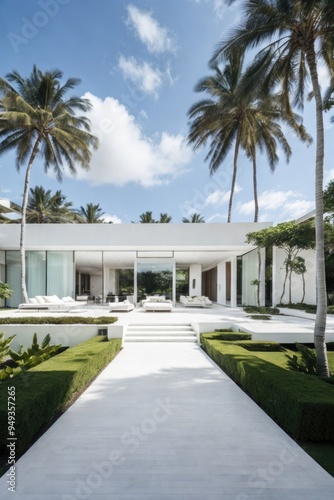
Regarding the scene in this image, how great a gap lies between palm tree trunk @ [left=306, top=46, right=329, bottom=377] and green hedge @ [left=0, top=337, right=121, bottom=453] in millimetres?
4718

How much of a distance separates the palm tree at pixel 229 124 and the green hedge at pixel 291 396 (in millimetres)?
15002

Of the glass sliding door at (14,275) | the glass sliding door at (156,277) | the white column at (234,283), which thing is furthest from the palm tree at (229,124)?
the glass sliding door at (14,275)

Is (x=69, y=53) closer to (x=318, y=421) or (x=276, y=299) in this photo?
(x=318, y=421)

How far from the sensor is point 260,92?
26.0 feet

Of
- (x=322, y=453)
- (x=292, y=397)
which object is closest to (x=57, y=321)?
(x=292, y=397)

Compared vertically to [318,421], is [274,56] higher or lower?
higher

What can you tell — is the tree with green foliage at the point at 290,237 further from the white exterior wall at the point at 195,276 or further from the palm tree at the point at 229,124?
the white exterior wall at the point at 195,276

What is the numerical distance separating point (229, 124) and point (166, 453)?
1888 cm

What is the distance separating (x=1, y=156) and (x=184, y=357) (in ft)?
52.0

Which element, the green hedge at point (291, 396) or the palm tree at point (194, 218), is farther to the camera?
the palm tree at point (194, 218)

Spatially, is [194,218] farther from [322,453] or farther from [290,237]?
[322,453]

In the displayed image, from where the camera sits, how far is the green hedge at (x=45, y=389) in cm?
331

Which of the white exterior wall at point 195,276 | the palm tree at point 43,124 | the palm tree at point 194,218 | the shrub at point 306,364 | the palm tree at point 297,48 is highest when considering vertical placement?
the palm tree at point 43,124

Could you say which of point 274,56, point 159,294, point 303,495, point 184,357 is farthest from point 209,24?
point 159,294
